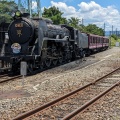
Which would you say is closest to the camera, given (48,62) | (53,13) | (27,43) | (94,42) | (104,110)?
(104,110)

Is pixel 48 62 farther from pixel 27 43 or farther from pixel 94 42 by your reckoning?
pixel 94 42

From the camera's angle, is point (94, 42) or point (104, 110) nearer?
point (104, 110)

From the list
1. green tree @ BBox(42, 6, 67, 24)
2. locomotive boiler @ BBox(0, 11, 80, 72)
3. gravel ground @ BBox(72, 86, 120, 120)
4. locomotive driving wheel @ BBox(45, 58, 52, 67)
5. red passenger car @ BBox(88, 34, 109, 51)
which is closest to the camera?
gravel ground @ BBox(72, 86, 120, 120)

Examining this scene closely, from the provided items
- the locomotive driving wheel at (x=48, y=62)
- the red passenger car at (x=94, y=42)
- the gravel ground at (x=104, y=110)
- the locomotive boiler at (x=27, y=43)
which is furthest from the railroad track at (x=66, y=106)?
the red passenger car at (x=94, y=42)

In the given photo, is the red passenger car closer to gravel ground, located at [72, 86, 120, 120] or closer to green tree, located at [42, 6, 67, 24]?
green tree, located at [42, 6, 67, 24]

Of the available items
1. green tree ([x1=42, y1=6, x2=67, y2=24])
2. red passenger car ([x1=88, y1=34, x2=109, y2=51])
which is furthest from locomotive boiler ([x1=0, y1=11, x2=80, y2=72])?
green tree ([x1=42, y1=6, x2=67, y2=24])

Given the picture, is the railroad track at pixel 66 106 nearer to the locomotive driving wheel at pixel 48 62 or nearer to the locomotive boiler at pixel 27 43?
the locomotive boiler at pixel 27 43

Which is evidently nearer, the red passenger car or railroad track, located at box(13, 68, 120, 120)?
railroad track, located at box(13, 68, 120, 120)

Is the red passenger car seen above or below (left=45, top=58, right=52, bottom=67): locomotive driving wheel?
above

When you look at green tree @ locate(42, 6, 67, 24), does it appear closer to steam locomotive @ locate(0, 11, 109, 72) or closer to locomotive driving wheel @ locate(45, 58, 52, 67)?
locomotive driving wheel @ locate(45, 58, 52, 67)

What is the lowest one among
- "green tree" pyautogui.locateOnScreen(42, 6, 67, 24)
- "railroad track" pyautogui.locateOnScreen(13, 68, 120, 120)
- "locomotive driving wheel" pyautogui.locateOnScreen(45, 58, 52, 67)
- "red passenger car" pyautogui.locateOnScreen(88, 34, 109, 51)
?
"railroad track" pyautogui.locateOnScreen(13, 68, 120, 120)

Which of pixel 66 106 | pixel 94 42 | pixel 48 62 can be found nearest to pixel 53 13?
pixel 94 42

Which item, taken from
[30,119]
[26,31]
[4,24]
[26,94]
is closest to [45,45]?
[26,31]

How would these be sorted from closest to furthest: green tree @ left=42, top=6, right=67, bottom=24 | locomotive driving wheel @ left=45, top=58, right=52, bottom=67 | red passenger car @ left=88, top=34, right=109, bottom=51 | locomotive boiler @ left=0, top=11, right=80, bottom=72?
locomotive boiler @ left=0, top=11, right=80, bottom=72
locomotive driving wheel @ left=45, top=58, right=52, bottom=67
red passenger car @ left=88, top=34, right=109, bottom=51
green tree @ left=42, top=6, right=67, bottom=24
